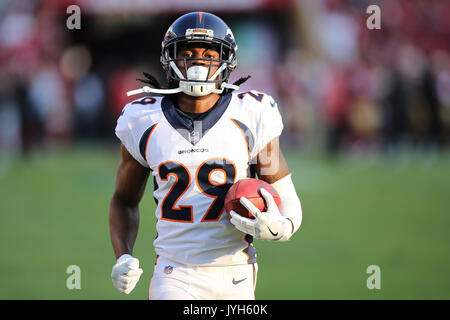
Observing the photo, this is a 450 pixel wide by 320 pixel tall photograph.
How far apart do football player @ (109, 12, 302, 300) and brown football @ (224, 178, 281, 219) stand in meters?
0.05

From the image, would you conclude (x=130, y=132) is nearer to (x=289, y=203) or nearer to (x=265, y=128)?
(x=265, y=128)

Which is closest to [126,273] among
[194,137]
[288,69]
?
[194,137]

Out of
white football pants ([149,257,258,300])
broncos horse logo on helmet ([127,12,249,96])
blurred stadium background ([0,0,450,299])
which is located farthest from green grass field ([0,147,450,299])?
broncos horse logo on helmet ([127,12,249,96])

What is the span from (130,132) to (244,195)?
2.42 ft

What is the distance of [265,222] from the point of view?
3.33 meters

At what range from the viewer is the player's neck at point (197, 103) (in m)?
3.72

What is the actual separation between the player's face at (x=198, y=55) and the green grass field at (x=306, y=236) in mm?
3079

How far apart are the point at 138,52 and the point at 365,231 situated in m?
14.3

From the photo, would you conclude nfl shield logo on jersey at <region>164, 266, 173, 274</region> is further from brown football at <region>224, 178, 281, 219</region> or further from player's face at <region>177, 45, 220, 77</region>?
player's face at <region>177, 45, 220, 77</region>

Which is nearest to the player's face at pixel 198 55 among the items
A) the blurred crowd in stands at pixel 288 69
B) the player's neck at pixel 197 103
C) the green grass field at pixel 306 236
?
the player's neck at pixel 197 103

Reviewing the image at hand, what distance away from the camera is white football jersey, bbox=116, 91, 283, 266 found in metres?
3.55

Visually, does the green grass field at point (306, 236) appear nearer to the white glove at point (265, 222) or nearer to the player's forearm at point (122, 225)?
the player's forearm at point (122, 225)

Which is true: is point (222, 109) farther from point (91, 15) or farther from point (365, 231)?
point (91, 15)

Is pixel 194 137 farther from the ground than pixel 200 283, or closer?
farther from the ground
